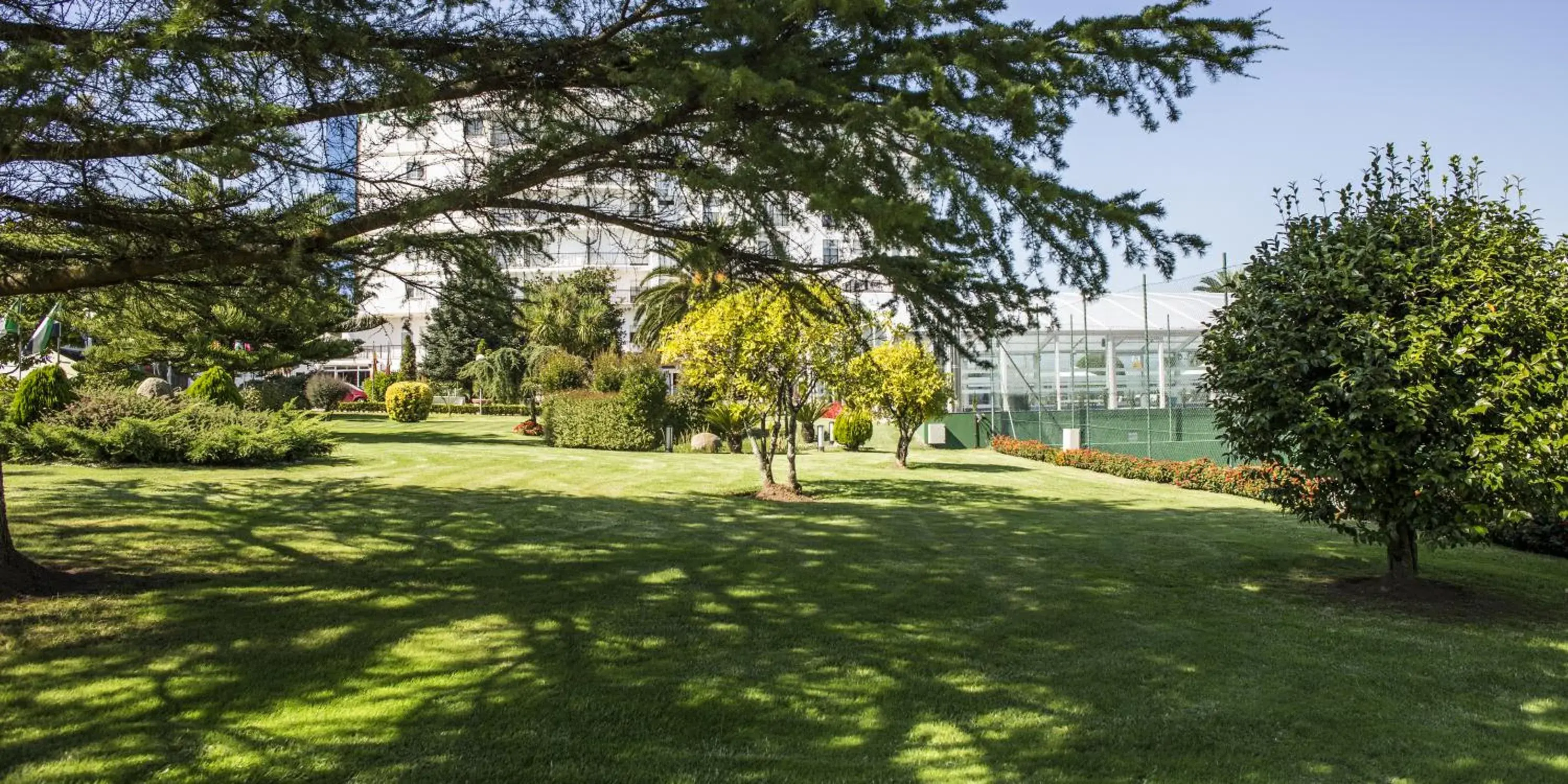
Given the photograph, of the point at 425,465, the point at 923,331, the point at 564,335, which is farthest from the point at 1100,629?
the point at 564,335

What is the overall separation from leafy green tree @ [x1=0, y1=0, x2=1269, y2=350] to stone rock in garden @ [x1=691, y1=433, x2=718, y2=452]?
18408 mm

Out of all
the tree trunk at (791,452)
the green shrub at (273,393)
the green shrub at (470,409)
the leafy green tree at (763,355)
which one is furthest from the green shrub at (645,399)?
the green shrub at (470,409)

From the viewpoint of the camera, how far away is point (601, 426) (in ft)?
83.9

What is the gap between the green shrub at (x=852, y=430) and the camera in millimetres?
29578

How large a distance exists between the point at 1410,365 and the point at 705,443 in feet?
63.9

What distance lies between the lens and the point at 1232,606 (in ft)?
25.9

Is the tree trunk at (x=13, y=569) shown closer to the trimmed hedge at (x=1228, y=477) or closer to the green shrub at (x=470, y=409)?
the trimmed hedge at (x=1228, y=477)

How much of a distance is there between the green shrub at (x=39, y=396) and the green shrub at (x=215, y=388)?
139 inches

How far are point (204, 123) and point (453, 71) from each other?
1.43 metres

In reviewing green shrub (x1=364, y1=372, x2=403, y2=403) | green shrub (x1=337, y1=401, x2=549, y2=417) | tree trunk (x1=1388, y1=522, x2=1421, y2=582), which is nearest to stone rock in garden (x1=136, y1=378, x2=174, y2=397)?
green shrub (x1=337, y1=401, x2=549, y2=417)

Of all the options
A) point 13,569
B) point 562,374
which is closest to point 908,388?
point 562,374

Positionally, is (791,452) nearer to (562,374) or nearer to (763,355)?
(763,355)

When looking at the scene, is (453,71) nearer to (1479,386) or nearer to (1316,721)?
(1316,721)

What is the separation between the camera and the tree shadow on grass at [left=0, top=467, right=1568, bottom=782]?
14.6 ft
